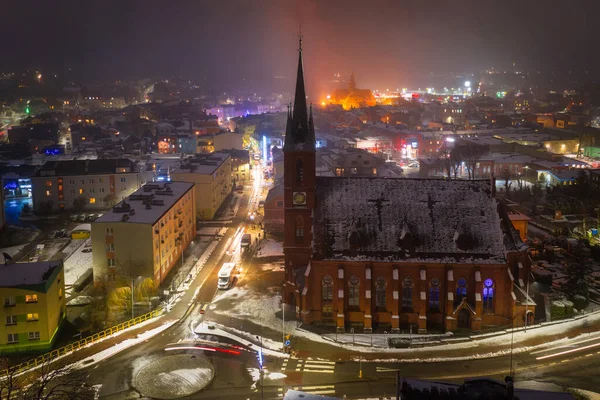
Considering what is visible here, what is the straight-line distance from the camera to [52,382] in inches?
1345

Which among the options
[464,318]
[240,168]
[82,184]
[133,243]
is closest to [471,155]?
[240,168]

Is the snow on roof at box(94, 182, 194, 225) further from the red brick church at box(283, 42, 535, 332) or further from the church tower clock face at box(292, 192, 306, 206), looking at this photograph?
the red brick church at box(283, 42, 535, 332)

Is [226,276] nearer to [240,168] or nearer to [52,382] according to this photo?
[52,382]

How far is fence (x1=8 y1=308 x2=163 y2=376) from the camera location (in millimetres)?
37312

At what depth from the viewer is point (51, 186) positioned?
8338cm

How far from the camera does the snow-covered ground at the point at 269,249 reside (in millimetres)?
60250

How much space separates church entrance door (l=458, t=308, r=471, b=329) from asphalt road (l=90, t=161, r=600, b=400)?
14.9 ft

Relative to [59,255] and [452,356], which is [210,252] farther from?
[452,356]

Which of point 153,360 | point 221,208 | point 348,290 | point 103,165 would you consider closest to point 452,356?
point 348,290

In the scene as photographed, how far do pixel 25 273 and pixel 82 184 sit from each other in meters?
44.3

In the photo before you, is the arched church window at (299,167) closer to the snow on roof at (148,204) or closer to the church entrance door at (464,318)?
the snow on roof at (148,204)

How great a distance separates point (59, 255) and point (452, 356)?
4405 centimetres

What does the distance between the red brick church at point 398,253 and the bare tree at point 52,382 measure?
52.1 ft

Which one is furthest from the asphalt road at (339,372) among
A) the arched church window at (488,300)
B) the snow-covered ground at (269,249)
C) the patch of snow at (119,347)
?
the snow-covered ground at (269,249)
